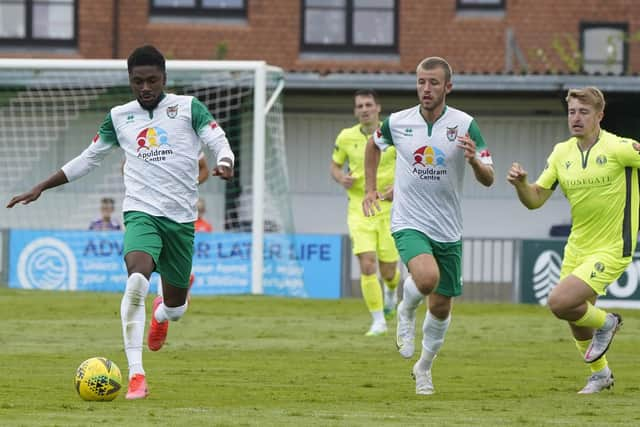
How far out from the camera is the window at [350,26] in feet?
102

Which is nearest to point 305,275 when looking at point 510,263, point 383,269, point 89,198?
point 510,263

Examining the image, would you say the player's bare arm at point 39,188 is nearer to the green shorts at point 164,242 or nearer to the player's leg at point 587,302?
the green shorts at point 164,242

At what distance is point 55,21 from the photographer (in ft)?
100

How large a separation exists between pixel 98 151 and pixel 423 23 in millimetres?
20850

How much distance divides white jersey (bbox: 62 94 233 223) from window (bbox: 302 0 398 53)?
814 inches

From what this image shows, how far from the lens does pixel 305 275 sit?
2372 cm

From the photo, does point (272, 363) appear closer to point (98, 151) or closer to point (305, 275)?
point (98, 151)

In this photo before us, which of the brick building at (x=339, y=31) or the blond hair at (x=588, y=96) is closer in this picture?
the blond hair at (x=588, y=96)

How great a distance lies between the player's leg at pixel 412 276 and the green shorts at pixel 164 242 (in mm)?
1543

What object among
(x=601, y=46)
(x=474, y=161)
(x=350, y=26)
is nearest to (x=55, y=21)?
(x=350, y=26)

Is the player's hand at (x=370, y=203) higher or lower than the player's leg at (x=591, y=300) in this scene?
higher

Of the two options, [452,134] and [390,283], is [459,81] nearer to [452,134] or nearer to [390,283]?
[390,283]

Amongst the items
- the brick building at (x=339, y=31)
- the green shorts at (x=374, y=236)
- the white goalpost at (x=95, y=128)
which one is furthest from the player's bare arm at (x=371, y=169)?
the brick building at (x=339, y=31)

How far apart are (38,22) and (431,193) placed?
2110cm
